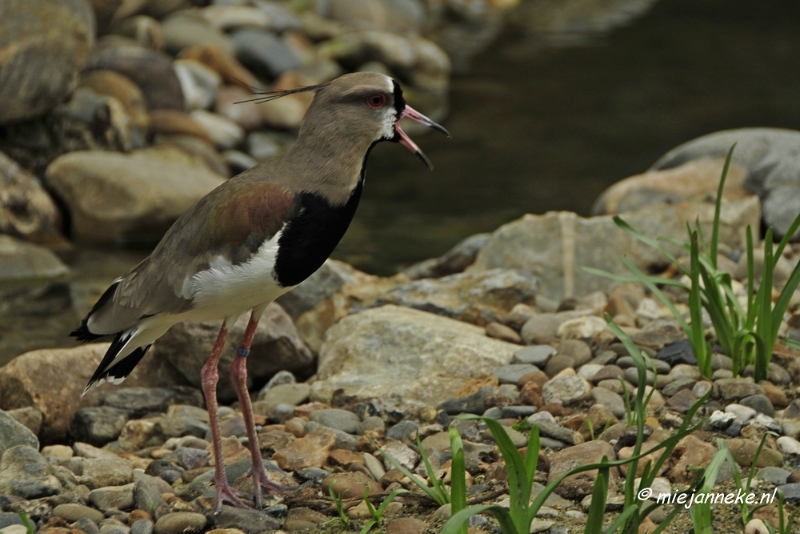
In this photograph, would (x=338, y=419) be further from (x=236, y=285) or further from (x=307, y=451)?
(x=236, y=285)

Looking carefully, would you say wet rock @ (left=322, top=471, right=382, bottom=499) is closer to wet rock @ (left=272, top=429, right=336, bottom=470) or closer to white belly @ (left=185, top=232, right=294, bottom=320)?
wet rock @ (left=272, top=429, right=336, bottom=470)

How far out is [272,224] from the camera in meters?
3.90

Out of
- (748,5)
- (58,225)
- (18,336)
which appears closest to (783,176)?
(18,336)

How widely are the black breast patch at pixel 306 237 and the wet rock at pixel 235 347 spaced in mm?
1639

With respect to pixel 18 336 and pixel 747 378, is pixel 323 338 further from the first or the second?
pixel 747 378

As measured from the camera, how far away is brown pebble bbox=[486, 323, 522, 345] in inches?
218

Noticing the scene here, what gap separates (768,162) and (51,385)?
507 cm

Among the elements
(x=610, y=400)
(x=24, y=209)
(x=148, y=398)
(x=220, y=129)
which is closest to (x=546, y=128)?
(x=220, y=129)

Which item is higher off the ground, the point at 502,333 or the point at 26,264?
the point at 502,333

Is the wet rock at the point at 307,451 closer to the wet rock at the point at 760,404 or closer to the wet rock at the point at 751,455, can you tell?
the wet rock at the point at 751,455

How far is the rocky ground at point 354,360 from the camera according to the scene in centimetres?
394

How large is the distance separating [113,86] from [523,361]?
6986mm

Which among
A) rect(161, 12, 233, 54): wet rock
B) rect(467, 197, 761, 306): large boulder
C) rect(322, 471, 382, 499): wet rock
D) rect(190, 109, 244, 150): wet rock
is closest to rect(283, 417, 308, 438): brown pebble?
rect(322, 471, 382, 499): wet rock

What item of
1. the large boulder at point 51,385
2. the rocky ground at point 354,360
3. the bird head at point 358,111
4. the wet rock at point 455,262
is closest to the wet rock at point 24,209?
the rocky ground at point 354,360
